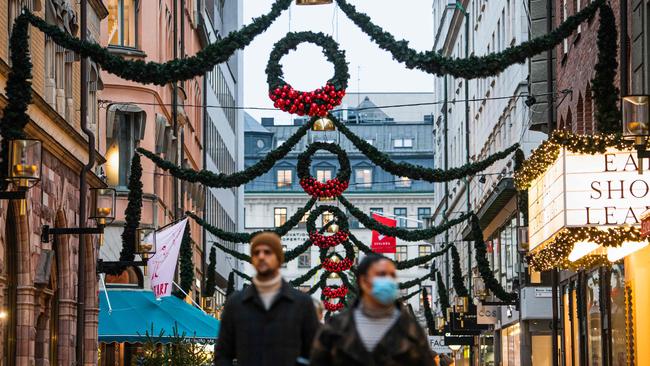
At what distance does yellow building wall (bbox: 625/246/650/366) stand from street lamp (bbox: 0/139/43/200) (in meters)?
11.5

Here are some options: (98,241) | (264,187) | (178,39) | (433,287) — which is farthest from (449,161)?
(98,241)

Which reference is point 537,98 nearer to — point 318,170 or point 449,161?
point 449,161

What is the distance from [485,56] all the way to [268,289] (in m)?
11.1

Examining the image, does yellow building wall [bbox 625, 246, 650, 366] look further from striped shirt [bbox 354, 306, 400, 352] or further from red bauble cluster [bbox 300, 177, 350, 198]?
striped shirt [bbox 354, 306, 400, 352]

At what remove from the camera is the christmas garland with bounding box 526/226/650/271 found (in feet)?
78.2

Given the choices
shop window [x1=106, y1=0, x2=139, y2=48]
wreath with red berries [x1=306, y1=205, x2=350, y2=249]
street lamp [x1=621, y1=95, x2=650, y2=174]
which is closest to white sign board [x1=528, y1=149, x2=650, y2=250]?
street lamp [x1=621, y1=95, x2=650, y2=174]

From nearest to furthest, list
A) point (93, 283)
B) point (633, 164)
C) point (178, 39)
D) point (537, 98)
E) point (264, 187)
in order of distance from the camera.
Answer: point (633, 164)
point (93, 283)
point (537, 98)
point (178, 39)
point (264, 187)

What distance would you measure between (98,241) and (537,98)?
13.0 meters

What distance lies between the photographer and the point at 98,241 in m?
34.6

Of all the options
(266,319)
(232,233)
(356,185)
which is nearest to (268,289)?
(266,319)

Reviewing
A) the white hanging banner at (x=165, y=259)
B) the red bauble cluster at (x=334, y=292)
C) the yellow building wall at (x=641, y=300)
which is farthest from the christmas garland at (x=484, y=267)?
the red bauble cluster at (x=334, y=292)

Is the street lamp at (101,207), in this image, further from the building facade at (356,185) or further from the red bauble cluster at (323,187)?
the building facade at (356,185)

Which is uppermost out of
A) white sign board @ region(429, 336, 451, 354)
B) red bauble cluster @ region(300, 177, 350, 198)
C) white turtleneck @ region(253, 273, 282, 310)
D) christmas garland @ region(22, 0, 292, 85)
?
christmas garland @ region(22, 0, 292, 85)

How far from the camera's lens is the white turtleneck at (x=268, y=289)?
1138cm
